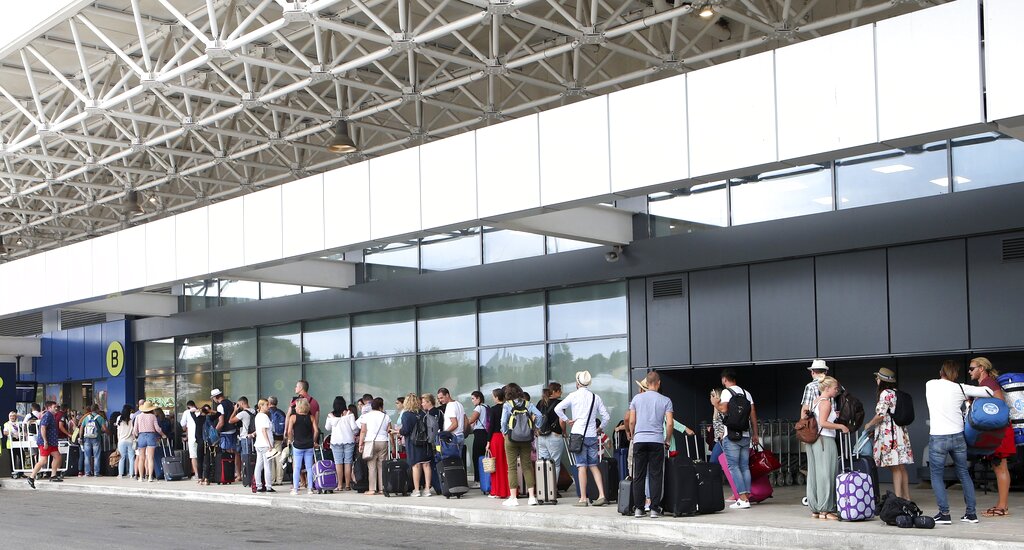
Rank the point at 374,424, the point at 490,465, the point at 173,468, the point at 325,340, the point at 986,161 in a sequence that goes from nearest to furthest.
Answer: the point at 986,161
the point at 490,465
the point at 374,424
the point at 173,468
the point at 325,340

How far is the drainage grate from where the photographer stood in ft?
42.2

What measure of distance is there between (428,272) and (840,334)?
855cm

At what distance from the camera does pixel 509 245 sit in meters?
18.9

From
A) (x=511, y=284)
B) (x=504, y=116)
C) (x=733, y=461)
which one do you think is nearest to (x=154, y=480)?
(x=511, y=284)

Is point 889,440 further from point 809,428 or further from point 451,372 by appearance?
point 451,372

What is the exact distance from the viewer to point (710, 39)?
22.0 metres

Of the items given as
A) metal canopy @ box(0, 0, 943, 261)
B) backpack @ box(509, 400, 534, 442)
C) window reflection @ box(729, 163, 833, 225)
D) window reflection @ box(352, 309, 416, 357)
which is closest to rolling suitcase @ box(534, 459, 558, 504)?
backpack @ box(509, 400, 534, 442)

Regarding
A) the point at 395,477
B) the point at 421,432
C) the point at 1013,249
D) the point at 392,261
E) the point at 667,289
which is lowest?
the point at 395,477

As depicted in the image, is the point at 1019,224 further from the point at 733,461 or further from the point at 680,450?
the point at 680,450

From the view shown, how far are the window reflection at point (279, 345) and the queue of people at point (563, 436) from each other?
2794 mm

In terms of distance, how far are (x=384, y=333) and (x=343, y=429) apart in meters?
4.77

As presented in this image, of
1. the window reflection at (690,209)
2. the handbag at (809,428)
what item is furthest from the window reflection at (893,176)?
the handbag at (809,428)

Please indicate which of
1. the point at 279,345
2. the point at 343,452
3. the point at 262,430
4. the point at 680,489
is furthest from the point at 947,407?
the point at 279,345

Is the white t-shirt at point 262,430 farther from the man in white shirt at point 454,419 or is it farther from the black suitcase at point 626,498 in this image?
the black suitcase at point 626,498
